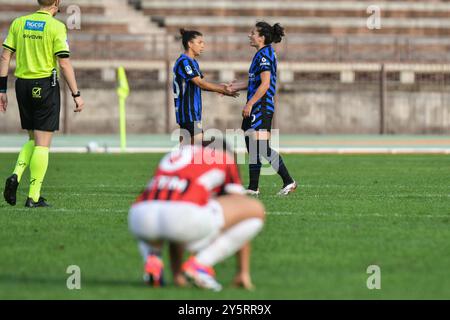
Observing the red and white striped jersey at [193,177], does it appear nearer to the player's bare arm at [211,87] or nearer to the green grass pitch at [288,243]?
the green grass pitch at [288,243]

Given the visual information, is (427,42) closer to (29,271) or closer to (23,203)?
(23,203)

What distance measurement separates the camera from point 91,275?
8.05 metres

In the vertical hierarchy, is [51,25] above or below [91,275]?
above

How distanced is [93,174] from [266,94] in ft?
16.6

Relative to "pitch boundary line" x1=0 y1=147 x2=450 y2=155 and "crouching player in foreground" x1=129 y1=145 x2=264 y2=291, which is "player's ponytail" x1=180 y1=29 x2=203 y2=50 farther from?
"pitch boundary line" x1=0 y1=147 x2=450 y2=155

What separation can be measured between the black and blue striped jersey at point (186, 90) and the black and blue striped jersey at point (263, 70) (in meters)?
0.79

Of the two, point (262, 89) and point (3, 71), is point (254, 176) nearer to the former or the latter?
point (262, 89)

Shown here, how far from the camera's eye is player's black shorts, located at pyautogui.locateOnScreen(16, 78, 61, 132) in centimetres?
1252

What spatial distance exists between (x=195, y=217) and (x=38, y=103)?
5.95 meters

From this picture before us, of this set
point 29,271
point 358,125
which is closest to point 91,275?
point 29,271

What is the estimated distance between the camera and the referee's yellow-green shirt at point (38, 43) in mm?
12484

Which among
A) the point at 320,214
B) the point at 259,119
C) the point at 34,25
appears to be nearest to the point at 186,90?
the point at 259,119

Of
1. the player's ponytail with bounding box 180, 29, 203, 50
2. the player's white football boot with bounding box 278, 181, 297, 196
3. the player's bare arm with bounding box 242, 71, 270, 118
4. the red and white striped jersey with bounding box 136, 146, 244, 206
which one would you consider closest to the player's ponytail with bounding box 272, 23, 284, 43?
the player's bare arm with bounding box 242, 71, 270, 118
